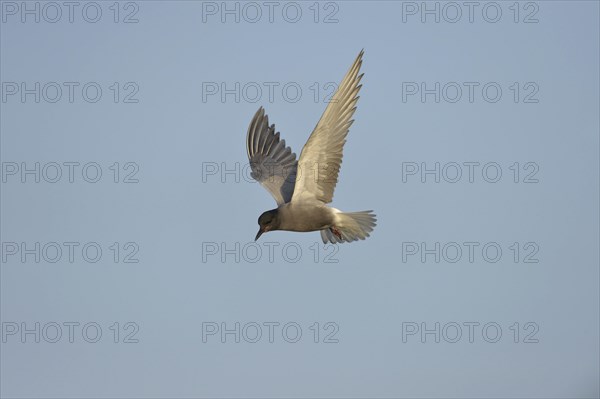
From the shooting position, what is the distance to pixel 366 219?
13570mm

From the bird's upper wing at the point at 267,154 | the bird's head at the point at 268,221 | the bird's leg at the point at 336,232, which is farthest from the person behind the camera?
the bird's upper wing at the point at 267,154

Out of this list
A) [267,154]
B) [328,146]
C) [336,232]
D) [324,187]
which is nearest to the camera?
[328,146]

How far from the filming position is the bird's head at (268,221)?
40.9 ft

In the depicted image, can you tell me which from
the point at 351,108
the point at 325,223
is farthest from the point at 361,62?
the point at 325,223

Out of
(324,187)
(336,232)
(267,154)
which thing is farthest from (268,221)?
(267,154)

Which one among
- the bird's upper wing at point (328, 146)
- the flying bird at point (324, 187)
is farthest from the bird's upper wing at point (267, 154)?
the bird's upper wing at point (328, 146)

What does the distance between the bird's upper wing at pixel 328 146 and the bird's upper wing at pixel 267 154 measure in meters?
1.09

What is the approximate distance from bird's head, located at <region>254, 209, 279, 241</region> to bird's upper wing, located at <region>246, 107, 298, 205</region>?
4.82 ft

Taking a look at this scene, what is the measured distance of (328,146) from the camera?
503 inches

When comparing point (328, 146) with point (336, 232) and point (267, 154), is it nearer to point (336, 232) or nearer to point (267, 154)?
point (336, 232)

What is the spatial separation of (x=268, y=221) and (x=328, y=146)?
4.63ft

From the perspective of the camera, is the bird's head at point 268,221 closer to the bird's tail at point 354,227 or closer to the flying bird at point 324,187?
the flying bird at point 324,187

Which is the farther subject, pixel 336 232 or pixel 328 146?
pixel 336 232

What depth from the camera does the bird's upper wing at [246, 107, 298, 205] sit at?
46.3 ft
